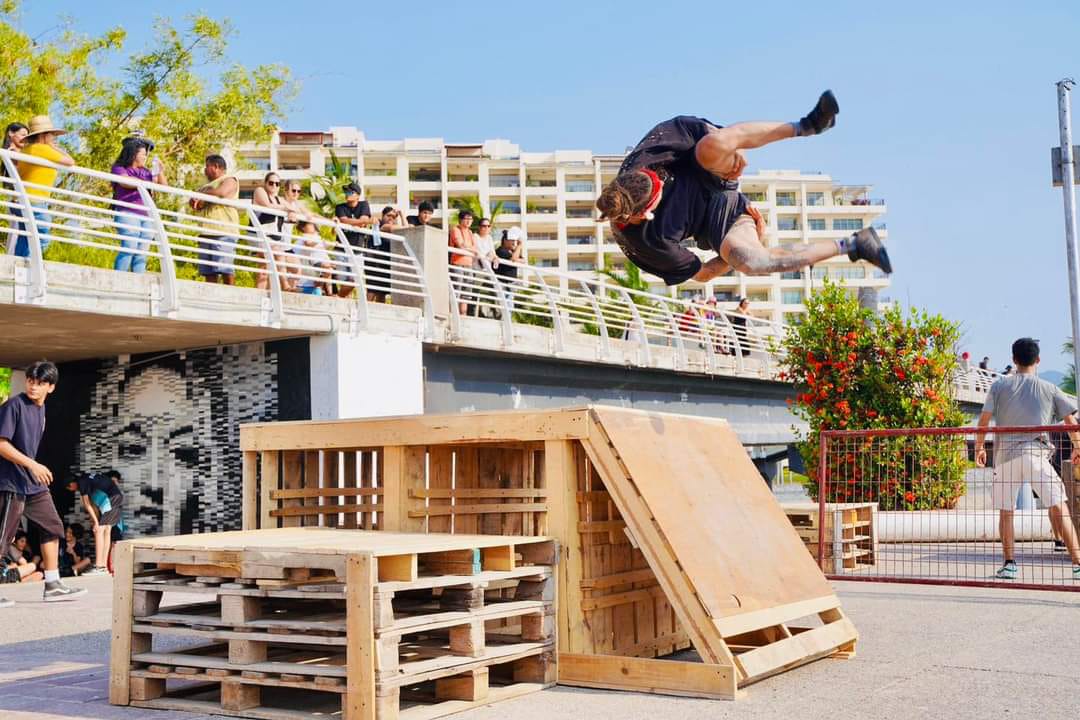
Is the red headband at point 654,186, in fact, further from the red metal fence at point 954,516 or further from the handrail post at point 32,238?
the handrail post at point 32,238

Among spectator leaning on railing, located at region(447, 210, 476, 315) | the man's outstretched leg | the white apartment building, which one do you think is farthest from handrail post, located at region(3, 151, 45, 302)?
the white apartment building

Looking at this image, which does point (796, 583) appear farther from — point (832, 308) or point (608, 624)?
point (832, 308)

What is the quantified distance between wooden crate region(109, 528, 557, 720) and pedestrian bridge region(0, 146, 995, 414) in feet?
22.4

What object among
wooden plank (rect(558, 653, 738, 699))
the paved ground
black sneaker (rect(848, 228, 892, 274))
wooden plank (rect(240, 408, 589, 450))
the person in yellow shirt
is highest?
the person in yellow shirt

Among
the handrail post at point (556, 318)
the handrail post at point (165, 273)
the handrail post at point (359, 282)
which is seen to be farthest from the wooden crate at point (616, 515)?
the handrail post at point (556, 318)

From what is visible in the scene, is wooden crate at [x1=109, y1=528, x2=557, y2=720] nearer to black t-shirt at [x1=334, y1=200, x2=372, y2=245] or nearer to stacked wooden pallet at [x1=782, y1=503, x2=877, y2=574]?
stacked wooden pallet at [x1=782, y1=503, x2=877, y2=574]

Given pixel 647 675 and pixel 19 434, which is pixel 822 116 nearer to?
pixel 647 675

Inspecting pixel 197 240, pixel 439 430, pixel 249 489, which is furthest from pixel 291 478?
pixel 197 240

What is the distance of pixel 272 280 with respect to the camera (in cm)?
1602

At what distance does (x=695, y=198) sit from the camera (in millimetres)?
7309

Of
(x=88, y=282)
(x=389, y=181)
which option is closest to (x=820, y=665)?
(x=88, y=282)

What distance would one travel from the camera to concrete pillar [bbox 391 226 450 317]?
1877 cm

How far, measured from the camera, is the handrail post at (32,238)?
1292cm

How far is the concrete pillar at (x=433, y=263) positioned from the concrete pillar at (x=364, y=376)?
90cm
